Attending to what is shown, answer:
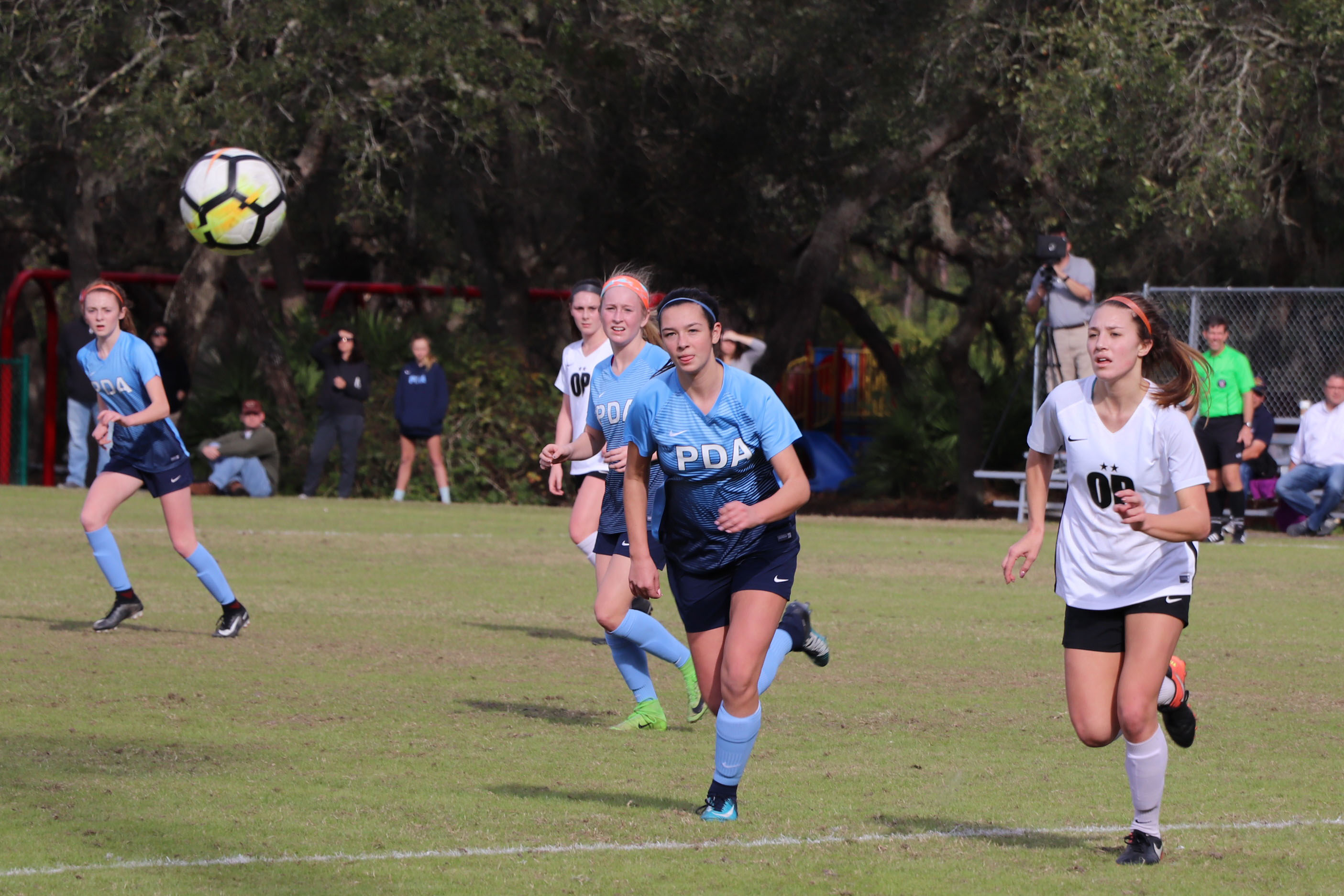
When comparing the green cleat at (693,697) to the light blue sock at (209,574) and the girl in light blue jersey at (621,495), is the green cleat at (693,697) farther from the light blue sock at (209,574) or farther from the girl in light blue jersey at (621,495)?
the light blue sock at (209,574)

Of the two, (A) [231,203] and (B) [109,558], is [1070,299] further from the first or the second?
(B) [109,558]

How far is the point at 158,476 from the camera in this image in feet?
32.7

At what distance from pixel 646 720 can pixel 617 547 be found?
31.8 inches

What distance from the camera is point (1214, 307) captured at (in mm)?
19781

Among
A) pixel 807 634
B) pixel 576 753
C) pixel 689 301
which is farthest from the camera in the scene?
pixel 807 634

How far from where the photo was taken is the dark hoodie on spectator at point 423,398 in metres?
20.7

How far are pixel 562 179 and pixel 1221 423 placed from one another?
459 inches

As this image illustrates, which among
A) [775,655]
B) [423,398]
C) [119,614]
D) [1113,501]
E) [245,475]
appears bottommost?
[245,475]

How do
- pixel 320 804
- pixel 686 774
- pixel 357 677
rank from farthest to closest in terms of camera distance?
pixel 357 677
pixel 686 774
pixel 320 804

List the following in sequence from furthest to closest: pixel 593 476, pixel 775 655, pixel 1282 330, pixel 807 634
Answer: pixel 1282 330, pixel 593 476, pixel 807 634, pixel 775 655

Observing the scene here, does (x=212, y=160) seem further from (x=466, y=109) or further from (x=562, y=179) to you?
(x=562, y=179)

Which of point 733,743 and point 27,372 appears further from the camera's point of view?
point 27,372

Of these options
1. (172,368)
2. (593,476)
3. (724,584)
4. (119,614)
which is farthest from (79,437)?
(724,584)

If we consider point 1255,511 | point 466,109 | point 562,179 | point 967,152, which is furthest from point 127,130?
point 1255,511
